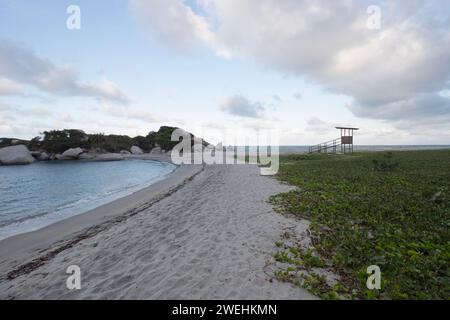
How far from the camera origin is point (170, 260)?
4953 millimetres

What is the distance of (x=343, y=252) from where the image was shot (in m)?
4.89

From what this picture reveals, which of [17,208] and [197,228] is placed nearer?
[197,228]

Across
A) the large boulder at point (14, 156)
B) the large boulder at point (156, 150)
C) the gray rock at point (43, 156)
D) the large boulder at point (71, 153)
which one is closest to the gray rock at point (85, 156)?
the large boulder at point (71, 153)

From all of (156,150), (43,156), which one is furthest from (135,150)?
(43,156)

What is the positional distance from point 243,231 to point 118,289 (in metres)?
3.58

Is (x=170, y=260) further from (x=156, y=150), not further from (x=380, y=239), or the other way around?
(x=156, y=150)

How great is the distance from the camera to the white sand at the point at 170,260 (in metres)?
3.85

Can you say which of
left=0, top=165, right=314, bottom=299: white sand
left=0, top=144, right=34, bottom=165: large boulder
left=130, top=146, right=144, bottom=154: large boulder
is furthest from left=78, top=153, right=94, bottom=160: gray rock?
left=0, top=165, right=314, bottom=299: white sand

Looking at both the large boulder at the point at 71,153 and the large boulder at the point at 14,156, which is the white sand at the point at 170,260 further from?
the large boulder at the point at 71,153

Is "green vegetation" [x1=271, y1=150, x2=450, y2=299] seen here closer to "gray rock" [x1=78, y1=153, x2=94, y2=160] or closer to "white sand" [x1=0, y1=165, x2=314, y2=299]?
"white sand" [x1=0, y1=165, x2=314, y2=299]
